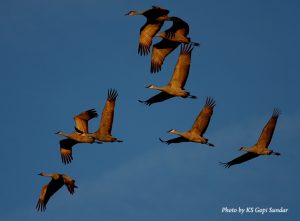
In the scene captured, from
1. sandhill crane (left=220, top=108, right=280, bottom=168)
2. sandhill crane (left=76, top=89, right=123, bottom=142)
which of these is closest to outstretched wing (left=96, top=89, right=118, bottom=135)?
sandhill crane (left=76, top=89, right=123, bottom=142)

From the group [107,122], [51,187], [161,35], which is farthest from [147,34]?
[51,187]

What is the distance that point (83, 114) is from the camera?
120 feet

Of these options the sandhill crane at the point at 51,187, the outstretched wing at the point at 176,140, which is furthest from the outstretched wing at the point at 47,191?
the outstretched wing at the point at 176,140

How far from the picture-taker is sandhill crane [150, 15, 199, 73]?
3384cm

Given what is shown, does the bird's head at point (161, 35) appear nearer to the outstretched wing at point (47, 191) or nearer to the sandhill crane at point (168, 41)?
the sandhill crane at point (168, 41)

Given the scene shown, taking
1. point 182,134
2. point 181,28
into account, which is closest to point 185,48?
point 181,28

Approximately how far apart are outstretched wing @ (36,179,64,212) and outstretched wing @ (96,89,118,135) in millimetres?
2645

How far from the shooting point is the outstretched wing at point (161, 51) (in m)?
34.4

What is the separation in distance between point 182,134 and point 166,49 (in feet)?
11.9

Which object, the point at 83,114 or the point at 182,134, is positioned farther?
the point at 83,114

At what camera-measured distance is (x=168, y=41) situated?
34.6m

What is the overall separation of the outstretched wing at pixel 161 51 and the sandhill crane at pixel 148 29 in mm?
473

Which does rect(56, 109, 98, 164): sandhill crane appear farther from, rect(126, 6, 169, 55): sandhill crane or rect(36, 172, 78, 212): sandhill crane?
rect(126, 6, 169, 55): sandhill crane

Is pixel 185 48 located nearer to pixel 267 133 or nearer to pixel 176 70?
pixel 176 70
